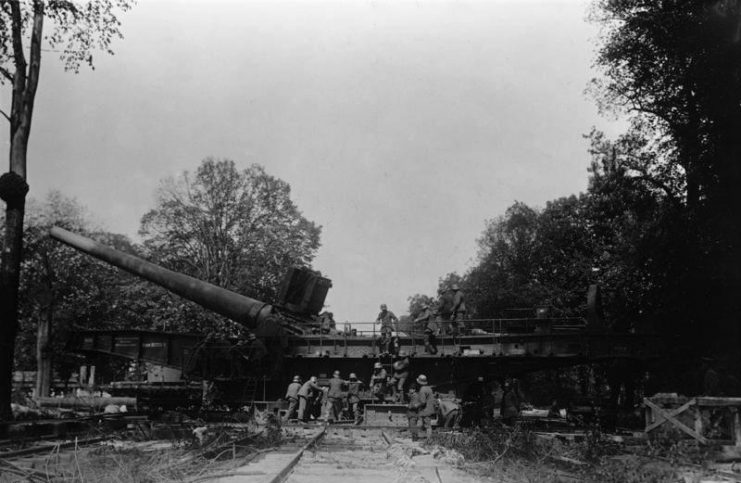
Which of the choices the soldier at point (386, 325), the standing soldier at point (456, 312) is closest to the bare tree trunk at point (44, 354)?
the soldier at point (386, 325)

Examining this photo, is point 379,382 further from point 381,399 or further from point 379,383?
point 381,399

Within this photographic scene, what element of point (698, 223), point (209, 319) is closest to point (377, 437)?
point (698, 223)

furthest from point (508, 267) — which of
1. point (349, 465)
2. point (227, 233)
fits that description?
point (349, 465)

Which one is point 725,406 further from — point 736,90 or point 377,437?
point 736,90

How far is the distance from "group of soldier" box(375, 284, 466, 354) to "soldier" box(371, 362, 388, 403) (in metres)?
0.53

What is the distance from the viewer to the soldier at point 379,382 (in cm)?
1712

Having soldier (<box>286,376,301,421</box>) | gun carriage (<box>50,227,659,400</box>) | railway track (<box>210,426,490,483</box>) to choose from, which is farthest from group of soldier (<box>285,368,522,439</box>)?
railway track (<box>210,426,490,483</box>)

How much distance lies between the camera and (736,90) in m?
16.6

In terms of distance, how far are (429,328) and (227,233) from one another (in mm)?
19050

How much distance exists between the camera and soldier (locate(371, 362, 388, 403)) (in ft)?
56.2

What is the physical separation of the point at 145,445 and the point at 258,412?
6.35m

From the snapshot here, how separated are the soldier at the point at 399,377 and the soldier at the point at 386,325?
1.81ft

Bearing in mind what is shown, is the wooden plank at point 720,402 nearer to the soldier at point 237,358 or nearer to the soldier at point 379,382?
the soldier at point 379,382

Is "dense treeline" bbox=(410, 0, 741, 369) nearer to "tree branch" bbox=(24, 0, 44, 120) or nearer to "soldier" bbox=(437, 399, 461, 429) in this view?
"soldier" bbox=(437, 399, 461, 429)
